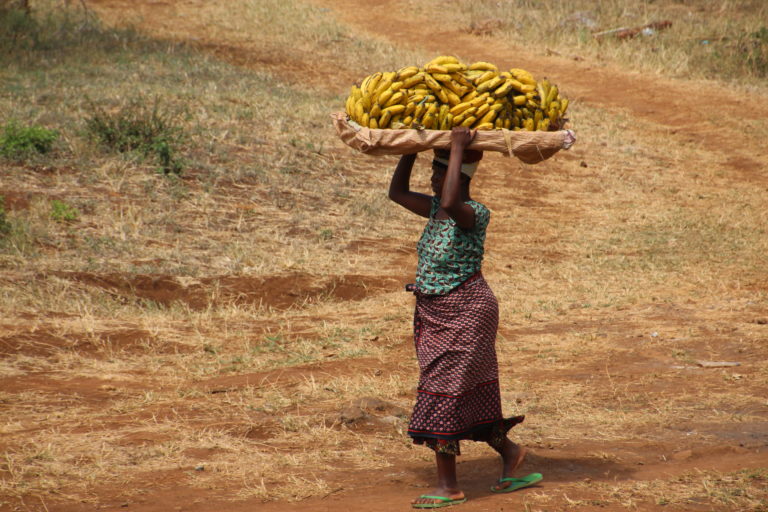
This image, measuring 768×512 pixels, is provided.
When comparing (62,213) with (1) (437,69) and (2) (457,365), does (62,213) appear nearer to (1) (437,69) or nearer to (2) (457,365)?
(1) (437,69)

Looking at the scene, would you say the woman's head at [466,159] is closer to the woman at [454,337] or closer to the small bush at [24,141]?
the woman at [454,337]

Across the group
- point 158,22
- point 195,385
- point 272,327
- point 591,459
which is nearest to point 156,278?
point 272,327

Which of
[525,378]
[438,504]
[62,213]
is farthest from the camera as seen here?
[62,213]

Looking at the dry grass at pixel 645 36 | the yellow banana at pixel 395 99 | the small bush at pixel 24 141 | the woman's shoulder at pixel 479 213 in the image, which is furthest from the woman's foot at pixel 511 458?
the dry grass at pixel 645 36

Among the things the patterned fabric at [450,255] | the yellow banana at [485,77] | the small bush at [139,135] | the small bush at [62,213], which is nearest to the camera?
the patterned fabric at [450,255]

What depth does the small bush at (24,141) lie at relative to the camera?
8734 millimetres

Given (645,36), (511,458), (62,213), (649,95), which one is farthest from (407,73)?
(645,36)

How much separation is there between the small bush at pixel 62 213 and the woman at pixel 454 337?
490 centimetres

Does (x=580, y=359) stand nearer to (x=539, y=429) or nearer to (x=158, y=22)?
(x=539, y=429)

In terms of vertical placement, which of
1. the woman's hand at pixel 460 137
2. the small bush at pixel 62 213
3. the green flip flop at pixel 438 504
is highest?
the woman's hand at pixel 460 137

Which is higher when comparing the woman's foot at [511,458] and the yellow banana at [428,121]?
the yellow banana at [428,121]

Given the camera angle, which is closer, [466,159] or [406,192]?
[466,159]

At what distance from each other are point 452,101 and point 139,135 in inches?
254

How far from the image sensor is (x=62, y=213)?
7.63 metres
